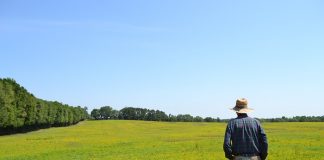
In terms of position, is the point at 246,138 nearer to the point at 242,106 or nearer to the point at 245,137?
the point at 245,137

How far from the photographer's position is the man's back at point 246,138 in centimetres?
1048

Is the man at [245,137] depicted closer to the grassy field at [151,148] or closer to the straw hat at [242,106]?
the straw hat at [242,106]

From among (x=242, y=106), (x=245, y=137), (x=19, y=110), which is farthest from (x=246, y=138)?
(x=19, y=110)

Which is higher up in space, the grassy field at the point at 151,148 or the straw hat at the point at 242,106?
the straw hat at the point at 242,106

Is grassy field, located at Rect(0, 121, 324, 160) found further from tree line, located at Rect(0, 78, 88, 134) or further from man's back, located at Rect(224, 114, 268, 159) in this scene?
tree line, located at Rect(0, 78, 88, 134)

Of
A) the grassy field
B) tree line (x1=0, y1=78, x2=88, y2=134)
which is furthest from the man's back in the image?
tree line (x1=0, y1=78, x2=88, y2=134)

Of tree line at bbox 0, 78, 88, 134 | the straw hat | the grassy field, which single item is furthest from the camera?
tree line at bbox 0, 78, 88, 134

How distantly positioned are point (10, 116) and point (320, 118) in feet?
336

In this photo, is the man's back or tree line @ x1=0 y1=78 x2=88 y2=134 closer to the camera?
the man's back

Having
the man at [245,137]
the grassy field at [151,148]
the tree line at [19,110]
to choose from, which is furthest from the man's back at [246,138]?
the tree line at [19,110]

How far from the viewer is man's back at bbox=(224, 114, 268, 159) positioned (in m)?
10.5

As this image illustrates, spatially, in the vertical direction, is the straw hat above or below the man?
above

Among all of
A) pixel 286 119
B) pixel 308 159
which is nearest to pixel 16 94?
pixel 308 159

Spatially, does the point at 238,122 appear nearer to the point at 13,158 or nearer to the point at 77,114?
the point at 13,158
